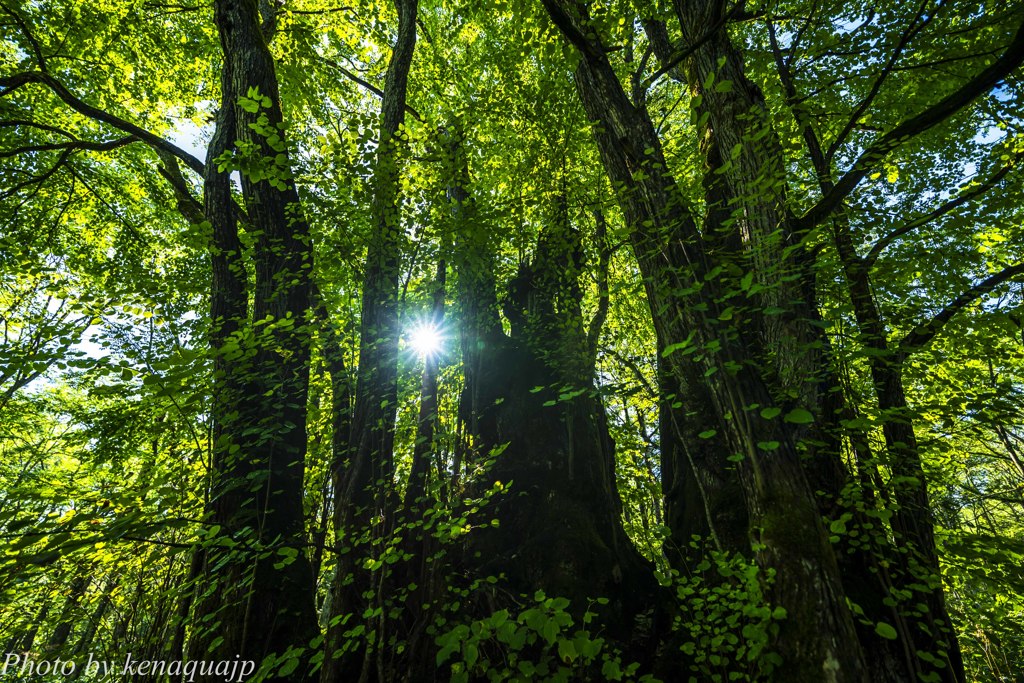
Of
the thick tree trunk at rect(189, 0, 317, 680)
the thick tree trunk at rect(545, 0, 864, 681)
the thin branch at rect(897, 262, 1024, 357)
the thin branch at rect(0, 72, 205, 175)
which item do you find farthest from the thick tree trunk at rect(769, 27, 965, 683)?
the thin branch at rect(0, 72, 205, 175)

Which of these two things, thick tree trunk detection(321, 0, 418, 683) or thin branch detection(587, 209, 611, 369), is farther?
thin branch detection(587, 209, 611, 369)

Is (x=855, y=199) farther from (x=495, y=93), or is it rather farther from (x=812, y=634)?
(x=495, y=93)

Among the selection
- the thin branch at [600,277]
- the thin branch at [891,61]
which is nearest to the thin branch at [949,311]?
the thin branch at [891,61]

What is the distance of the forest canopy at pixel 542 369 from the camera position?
259cm

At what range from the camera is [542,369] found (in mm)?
6535

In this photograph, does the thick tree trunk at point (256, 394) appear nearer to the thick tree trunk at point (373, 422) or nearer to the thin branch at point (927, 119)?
the thick tree trunk at point (373, 422)

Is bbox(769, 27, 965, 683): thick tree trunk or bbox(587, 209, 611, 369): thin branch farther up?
bbox(587, 209, 611, 369): thin branch

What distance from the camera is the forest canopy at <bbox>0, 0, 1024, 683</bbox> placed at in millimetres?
2594

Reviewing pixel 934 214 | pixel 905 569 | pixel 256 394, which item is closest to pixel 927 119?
pixel 934 214

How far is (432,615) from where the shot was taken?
12.8 ft

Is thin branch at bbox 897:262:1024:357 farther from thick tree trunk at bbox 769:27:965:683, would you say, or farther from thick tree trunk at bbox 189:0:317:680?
thick tree trunk at bbox 189:0:317:680

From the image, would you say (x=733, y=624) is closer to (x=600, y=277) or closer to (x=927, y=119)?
(x=927, y=119)

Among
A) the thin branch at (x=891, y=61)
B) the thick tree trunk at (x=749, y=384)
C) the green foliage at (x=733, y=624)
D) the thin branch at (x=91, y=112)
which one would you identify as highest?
the thin branch at (x=91, y=112)

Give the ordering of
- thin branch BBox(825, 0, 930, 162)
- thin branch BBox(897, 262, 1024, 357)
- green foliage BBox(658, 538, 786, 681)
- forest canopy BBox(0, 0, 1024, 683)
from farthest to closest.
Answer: thin branch BBox(897, 262, 1024, 357) < thin branch BBox(825, 0, 930, 162) < forest canopy BBox(0, 0, 1024, 683) < green foliage BBox(658, 538, 786, 681)
